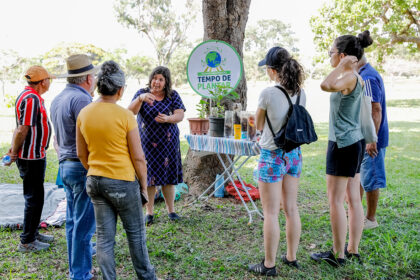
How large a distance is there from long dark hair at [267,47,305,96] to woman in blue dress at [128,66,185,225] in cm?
146

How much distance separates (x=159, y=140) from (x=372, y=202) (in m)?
2.22

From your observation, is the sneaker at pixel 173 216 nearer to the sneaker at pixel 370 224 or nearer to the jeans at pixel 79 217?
the jeans at pixel 79 217

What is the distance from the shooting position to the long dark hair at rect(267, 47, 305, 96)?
2.47 m

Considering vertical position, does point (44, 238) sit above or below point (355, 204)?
below

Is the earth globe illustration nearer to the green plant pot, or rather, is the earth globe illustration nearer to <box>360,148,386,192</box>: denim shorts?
the green plant pot

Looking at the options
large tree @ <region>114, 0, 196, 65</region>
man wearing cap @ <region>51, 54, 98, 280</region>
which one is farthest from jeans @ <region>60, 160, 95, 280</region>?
large tree @ <region>114, 0, 196, 65</region>

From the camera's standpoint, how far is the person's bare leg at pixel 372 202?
3.58 m

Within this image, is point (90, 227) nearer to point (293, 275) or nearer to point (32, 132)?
point (32, 132)

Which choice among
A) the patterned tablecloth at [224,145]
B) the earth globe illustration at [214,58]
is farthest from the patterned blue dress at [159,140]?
the earth globe illustration at [214,58]

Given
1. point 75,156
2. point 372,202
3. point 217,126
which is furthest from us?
point 217,126

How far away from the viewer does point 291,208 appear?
8.84 ft

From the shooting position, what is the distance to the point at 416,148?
28.8 feet

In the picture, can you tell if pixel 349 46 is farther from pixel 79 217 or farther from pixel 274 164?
pixel 79 217

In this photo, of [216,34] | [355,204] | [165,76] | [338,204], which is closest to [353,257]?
[355,204]
